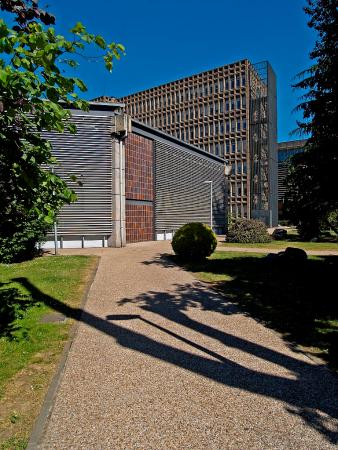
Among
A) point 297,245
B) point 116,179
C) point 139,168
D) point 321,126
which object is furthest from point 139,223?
point 321,126

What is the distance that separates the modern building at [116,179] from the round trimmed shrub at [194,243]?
7.40m

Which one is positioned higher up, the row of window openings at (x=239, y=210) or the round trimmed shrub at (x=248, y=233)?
the row of window openings at (x=239, y=210)

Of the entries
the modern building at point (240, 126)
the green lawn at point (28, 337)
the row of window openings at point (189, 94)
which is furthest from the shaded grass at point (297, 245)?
the row of window openings at point (189, 94)

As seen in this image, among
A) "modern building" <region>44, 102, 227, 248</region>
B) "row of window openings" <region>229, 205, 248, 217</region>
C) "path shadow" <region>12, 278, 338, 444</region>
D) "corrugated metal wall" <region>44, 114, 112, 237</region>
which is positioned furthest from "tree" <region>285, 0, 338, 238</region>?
"row of window openings" <region>229, 205, 248, 217</region>

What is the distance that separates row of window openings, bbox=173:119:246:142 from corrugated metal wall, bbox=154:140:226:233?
92.8 ft

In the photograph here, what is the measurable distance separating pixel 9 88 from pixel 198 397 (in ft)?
14.2

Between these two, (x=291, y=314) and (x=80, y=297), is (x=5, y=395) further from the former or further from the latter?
(x=291, y=314)

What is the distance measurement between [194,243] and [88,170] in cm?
1154

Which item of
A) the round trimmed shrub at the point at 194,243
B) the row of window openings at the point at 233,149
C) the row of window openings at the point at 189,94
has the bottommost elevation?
the round trimmed shrub at the point at 194,243

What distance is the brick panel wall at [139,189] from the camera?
27.4 metres

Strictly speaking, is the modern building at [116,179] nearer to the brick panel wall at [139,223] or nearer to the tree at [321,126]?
the brick panel wall at [139,223]

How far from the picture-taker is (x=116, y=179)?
25.1 metres

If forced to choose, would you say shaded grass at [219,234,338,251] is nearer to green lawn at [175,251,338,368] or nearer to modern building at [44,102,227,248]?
modern building at [44,102,227,248]

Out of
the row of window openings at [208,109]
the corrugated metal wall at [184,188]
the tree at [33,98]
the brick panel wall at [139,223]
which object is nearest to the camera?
the tree at [33,98]
